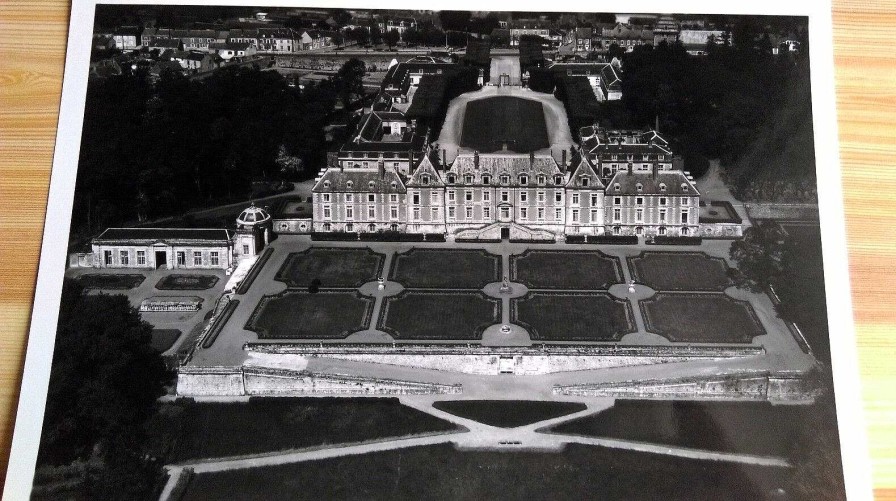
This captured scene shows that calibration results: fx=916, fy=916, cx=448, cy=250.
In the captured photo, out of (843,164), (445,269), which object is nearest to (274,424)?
(445,269)

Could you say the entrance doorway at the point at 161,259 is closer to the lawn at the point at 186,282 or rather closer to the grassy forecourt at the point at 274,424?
the lawn at the point at 186,282

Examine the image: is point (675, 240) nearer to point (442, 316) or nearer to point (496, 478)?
point (442, 316)

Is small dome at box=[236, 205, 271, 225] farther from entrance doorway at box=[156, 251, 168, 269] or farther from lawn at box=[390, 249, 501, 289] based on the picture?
lawn at box=[390, 249, 501, 289]

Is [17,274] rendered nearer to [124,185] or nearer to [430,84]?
[124,185]

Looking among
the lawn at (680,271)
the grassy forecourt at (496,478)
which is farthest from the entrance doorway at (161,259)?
the lawn at (680,271)

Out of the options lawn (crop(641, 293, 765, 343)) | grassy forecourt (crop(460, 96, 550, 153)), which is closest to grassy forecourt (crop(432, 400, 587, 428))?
lawn (crop(641, 293, 765, 343))

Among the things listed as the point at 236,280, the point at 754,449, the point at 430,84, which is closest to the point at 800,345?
the point at 754,449
